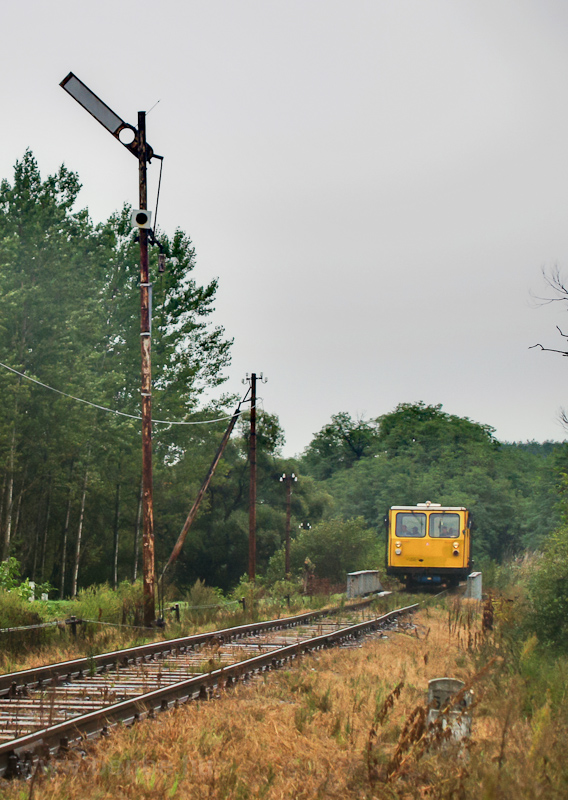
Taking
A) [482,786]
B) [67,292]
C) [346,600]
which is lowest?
[346,600]

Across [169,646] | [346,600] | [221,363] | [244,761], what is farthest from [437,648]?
[221,363]

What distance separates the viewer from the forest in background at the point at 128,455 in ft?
116

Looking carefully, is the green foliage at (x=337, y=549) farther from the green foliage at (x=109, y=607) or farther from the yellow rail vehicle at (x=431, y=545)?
the green foliage at (x=109, y=607)

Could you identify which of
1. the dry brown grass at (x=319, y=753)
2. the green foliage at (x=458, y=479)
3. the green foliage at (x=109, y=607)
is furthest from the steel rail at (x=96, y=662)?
the green foliage at (x=458, y=479)

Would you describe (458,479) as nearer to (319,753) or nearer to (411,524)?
(411,524)

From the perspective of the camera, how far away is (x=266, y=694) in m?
9.18

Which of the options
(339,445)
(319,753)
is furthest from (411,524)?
(339,445)

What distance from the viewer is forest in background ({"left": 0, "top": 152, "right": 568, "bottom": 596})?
3541cm

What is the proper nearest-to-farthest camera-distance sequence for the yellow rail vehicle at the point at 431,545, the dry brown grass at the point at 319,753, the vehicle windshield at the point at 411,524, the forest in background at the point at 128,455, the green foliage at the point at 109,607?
the dry brown grass at the point at 319,753
the green foliage at the point at 109,607
the yellow rail vehicle at the point at 431,545
the vehicle windshield at the point at 411,524
the forest in background at the point at 128,455

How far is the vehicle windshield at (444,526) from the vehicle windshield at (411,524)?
283 mm

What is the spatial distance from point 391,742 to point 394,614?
40.6 feet

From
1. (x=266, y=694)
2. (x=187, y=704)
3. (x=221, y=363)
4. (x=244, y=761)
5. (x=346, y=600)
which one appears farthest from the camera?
(x=221, y=363)

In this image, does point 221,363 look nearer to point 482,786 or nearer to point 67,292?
point 67,292

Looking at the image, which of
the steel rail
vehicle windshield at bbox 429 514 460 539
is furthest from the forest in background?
the steel rail
